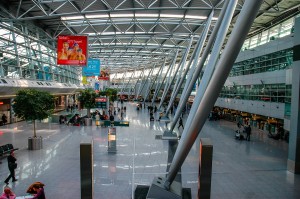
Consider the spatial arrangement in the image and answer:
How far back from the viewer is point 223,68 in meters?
5.81

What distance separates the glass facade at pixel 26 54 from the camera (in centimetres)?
2528

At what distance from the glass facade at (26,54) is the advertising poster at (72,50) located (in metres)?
7.56

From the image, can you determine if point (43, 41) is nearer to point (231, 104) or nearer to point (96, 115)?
point (96, 115)

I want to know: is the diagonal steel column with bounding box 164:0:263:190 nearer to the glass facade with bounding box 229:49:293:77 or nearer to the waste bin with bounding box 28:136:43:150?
the waste bin with bounding box 28:136:43:150

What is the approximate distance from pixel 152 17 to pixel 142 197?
2592 cm

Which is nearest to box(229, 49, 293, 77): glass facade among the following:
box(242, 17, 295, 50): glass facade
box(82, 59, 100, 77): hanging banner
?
box(242, 17, 295, 50): glass facade

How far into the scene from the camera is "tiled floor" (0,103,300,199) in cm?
1026

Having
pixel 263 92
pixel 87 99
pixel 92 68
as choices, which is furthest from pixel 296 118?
pixel 87 99

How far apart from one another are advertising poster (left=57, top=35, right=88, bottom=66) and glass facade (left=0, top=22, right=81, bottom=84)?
7.56m

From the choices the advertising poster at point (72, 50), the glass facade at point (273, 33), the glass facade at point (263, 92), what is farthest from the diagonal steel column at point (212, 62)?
the glass facade at point (273, 33)

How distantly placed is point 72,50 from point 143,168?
37.4 ft

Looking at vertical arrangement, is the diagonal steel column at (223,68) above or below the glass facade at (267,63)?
below

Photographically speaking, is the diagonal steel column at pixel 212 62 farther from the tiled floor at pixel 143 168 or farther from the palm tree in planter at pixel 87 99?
the palm tree in planter at pixel 87 99

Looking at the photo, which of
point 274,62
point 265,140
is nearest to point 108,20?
point 274,62
